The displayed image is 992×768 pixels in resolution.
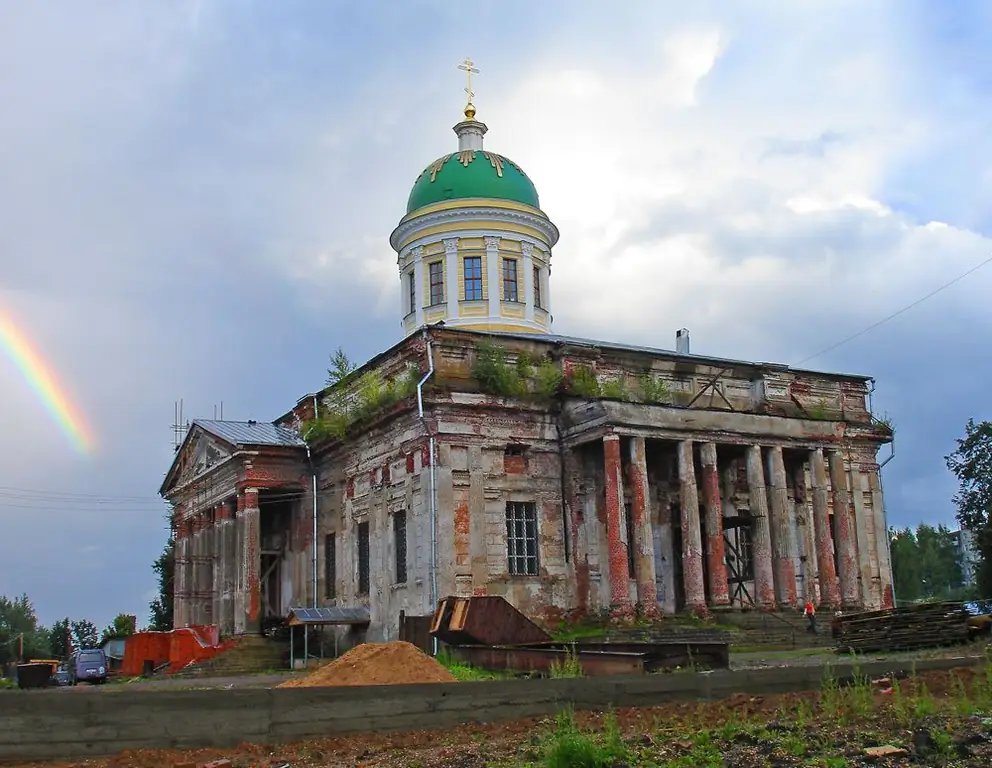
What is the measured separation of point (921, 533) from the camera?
98.9 meters

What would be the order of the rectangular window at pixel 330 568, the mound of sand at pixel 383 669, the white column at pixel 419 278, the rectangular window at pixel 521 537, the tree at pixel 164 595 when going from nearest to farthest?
the mound of sand at pixel 383 669 → the rectangular window at pixel 521 537 → the rectangular window at pixel 330 568 → the white column at pixel 419 278 → the tree at pixel 164 595

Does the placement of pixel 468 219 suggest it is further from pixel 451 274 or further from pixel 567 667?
pixel 567 667

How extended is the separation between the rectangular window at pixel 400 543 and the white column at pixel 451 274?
27.3ft

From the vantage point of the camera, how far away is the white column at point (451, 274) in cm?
3584

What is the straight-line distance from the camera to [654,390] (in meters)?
31.6

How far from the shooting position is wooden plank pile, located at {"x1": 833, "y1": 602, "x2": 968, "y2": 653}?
22628 millimetres

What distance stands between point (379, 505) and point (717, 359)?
11.9 metres

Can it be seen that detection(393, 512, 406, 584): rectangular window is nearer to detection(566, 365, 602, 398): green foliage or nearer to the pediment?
detection(566, 365, 602, 398): green foliage

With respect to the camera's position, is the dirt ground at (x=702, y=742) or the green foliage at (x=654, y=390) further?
the green foliage at (x=654, y=390)

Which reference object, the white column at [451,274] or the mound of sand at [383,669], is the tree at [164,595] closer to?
the white column at [451,274]

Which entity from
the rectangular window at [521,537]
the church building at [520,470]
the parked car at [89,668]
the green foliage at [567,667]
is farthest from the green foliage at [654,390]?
the parked car at [89,668]

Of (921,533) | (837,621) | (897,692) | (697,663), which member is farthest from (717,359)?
(921,533)

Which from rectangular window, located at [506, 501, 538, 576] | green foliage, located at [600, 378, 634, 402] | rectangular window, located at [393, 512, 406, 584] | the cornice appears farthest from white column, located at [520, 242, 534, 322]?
rectangular window, located at [393, 512, 406, 584]

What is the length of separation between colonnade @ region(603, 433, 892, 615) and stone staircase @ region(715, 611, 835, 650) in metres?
0.54
